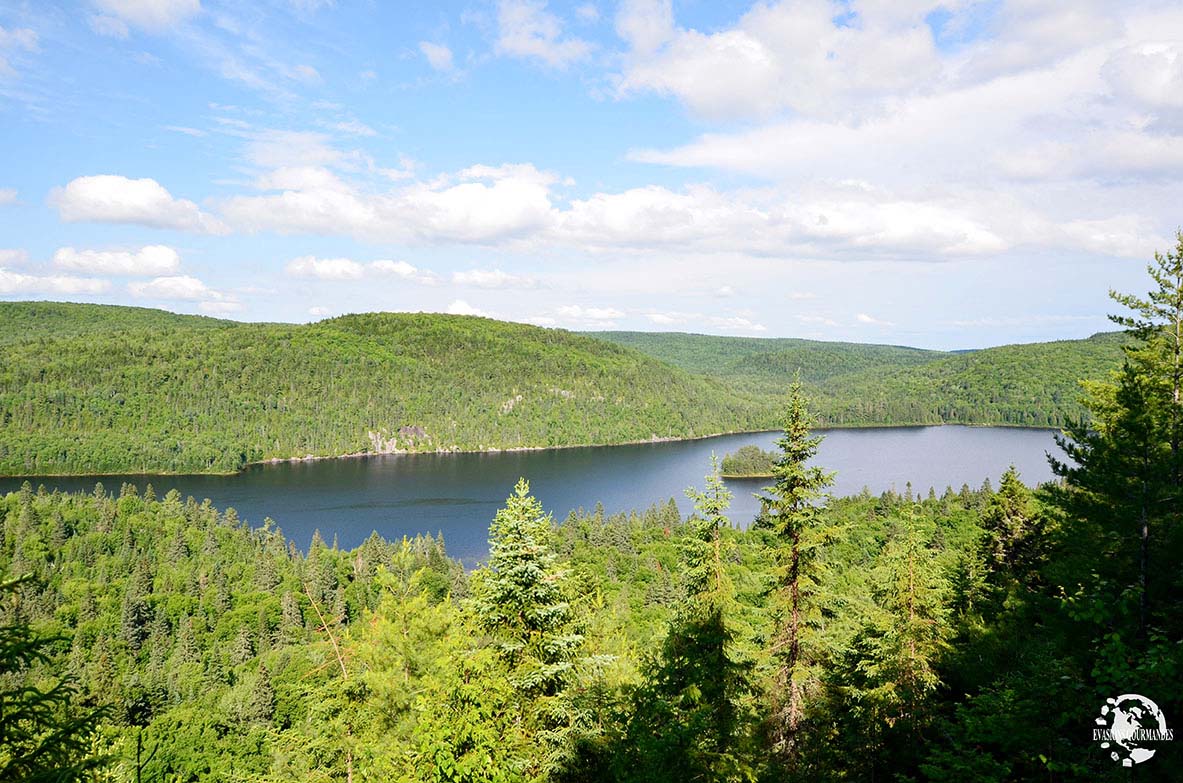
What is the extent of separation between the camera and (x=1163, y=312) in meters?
17.2

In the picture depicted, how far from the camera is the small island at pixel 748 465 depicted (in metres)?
163

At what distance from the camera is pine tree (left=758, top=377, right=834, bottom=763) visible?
52.9 feet

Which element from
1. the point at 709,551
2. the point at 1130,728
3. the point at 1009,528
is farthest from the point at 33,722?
the point at 1009,528

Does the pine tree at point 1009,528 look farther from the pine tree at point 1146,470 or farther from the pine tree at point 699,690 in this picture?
the pine tree at point 699,690

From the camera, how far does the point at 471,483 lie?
151250mm

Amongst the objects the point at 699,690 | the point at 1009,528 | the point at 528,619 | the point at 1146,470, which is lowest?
the point at 1009,528

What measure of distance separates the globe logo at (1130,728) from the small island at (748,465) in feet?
518

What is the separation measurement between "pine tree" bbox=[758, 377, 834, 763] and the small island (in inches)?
5837

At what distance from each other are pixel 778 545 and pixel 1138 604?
7524 mm

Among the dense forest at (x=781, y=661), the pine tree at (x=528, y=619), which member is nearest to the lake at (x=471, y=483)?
the dense forest at (x=781, y=661)

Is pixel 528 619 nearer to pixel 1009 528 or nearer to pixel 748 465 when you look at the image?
pixel 1009 528

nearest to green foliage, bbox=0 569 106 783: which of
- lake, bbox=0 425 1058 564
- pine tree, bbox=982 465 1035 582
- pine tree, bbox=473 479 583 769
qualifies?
pine tree, bbox=473 479 583 769

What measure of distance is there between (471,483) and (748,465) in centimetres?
7113

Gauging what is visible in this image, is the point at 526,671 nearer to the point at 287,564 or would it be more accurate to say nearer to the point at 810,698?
the point at 810,698
